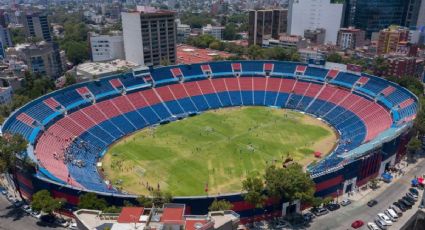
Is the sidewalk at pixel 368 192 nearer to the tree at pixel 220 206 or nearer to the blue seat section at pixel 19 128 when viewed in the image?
the tree at pixel 220 206

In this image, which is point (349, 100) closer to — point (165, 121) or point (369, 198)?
point (369, 198)

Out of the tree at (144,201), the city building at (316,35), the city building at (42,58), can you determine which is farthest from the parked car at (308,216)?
the city building at (316,35)

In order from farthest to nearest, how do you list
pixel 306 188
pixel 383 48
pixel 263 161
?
1. pixel 383 48
2. pixel 263 161
3. pixel 306 188

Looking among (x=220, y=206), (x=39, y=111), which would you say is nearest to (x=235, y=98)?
(x=39, y=111)

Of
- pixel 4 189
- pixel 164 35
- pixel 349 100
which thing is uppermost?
pixel 164 35

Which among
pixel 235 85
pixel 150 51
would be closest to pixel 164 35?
pixel 150 51
